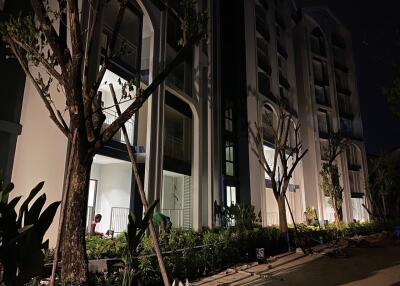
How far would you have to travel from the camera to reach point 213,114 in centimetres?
1797

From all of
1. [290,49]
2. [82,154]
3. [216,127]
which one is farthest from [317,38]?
[82,154]

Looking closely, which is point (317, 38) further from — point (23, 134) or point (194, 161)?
point (23, 134)

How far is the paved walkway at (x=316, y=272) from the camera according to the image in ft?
24.4

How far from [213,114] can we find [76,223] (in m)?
13.7

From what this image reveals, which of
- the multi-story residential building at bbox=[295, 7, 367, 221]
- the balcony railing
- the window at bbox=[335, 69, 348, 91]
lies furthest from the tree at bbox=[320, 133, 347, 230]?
the window at bbox=[335, 69, 348, 91]

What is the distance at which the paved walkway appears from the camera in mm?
7426

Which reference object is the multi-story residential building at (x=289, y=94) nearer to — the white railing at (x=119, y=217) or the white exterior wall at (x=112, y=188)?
the white exterior wall at (x=112, y=188)

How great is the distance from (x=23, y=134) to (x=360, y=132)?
32.7m

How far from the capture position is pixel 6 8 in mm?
9305

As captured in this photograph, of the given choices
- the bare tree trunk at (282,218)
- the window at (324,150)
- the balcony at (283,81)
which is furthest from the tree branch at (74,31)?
the window at (324,150)

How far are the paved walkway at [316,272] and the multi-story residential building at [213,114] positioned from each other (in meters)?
4.77

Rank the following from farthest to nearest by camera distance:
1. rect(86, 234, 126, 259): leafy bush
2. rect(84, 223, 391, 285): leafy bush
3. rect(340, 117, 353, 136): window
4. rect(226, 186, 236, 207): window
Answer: rect(340, 117, 353, 136): window, rect(226, 186, 236, 207): window, rect(86, 234, 126, 259): leafy bush, rect(84, 223, 391, 285): leafy bush

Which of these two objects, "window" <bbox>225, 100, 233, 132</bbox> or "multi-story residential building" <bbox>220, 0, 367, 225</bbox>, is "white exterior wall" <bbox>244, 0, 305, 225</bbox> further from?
"window" <bbox>225, 100, 233, 132</bbox>

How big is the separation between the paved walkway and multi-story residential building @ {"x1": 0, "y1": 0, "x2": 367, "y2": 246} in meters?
4.77
